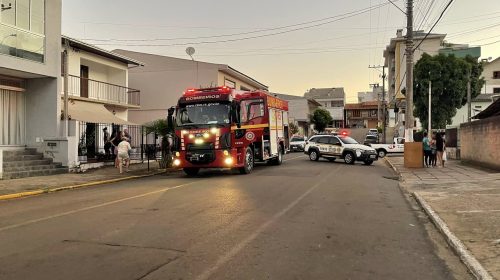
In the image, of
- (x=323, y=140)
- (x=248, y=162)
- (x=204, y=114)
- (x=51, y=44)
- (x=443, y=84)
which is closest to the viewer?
(x=204, y=114)

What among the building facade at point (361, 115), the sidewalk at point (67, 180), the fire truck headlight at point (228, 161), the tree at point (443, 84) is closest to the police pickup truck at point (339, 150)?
the sidewalk at point (67, 180)

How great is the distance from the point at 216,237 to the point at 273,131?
1598cm

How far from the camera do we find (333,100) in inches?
4560

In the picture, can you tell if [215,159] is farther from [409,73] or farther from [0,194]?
[409,73]

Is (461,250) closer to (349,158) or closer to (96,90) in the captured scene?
(349,158)

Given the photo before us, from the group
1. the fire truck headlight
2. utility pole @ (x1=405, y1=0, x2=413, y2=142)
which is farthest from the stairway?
utility pole @ (x1=405, y1=0, x2=413, y2=142)

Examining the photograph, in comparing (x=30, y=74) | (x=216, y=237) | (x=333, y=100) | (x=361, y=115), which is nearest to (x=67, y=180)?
(x=30, y=74)

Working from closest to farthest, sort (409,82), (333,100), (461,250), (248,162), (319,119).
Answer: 1. (461,250)
2. (248,162)
3. (409,82)
4. (319,119)
5. (333,100)

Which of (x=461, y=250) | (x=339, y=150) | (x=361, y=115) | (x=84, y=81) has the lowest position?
(x=461, y=250)

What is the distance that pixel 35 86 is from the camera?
20.5 m

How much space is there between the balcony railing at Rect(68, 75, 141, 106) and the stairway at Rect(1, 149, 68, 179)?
6.14m

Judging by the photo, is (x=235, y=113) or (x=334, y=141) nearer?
(x=235, y=113)

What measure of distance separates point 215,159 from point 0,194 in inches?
300

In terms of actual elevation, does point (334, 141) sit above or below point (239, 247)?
above
